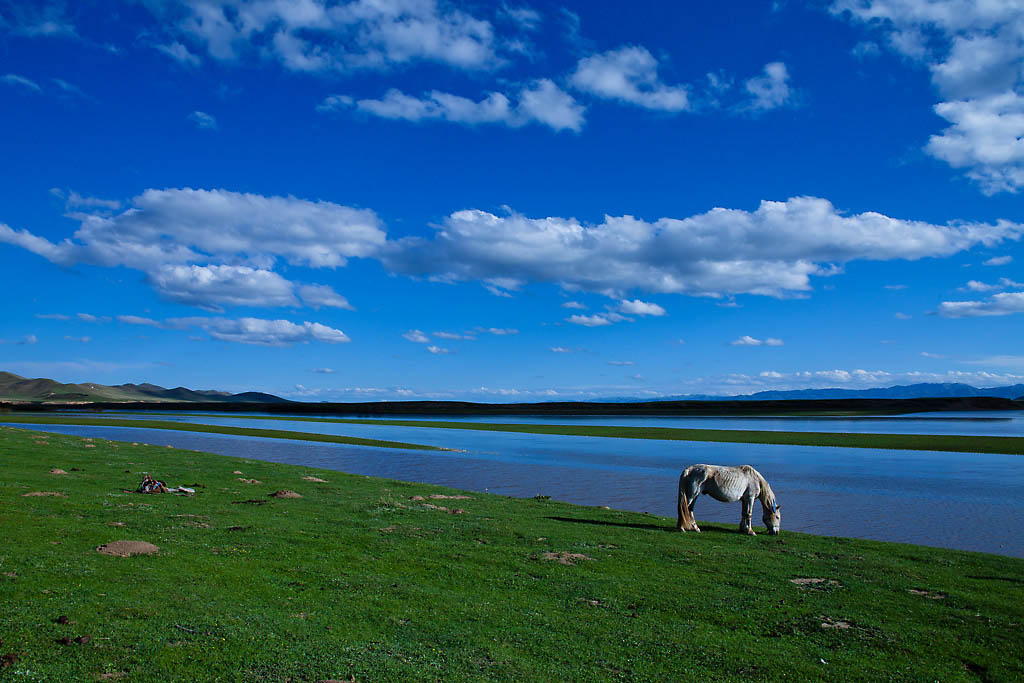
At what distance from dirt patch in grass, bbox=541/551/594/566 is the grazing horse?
7.10 metres

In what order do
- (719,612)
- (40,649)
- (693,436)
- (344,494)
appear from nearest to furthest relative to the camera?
(40,649), (719,612), (344,494), (693,436)

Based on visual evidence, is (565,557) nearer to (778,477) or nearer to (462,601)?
(462,601)

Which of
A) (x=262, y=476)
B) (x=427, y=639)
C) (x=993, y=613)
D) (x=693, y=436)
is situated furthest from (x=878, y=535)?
(x=693, y=436)

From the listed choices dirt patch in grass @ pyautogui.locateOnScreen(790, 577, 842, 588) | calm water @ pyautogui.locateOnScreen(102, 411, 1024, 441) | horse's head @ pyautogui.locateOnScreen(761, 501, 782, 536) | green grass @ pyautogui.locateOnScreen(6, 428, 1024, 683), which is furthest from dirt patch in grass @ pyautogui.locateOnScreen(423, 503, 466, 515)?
calm water @ pyautogui.locateOnScreen(102, 411, 1024, 441)

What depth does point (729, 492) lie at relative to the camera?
24375 mm

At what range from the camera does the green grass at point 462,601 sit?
10633 mm

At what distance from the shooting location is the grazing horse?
2438 cm

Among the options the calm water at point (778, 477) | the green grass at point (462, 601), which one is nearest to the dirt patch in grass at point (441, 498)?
the green grass at point (462, 601)

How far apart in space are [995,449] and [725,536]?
6210 cm

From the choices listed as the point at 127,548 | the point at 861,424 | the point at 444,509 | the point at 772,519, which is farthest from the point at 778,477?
the point at 861,424

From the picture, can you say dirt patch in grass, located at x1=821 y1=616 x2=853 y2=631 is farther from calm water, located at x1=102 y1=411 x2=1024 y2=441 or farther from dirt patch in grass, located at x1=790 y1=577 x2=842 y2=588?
calm water, located at x1=102 y1=411 x2=1024 y2=441

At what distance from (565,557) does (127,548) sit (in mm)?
11991

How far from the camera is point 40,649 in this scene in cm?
985

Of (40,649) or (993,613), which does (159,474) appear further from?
(993,613)
